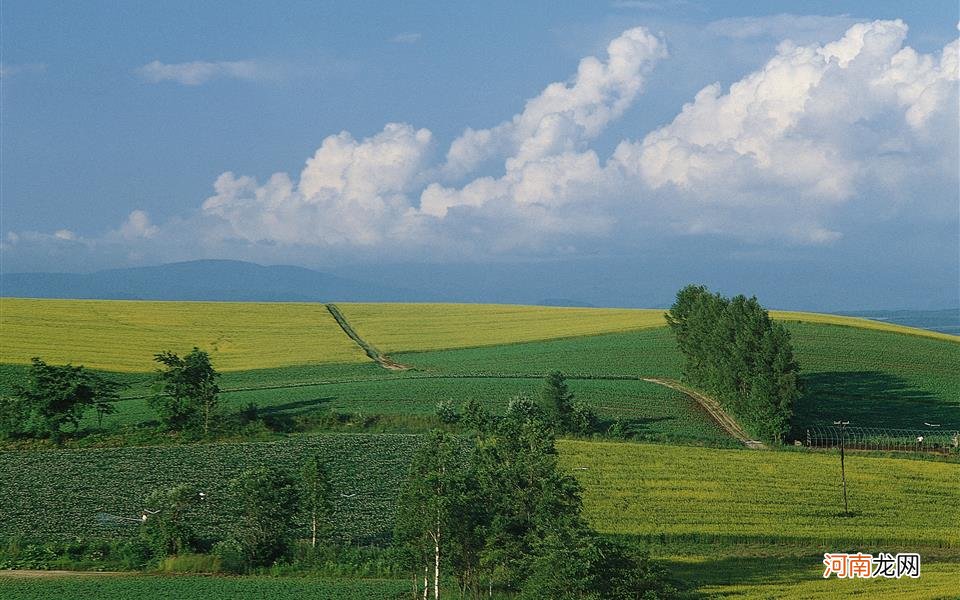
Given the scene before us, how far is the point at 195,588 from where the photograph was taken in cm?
3950

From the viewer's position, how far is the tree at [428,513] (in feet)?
122

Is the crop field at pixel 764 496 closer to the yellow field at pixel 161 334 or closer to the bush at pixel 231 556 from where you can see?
the bush at pixel 231 556

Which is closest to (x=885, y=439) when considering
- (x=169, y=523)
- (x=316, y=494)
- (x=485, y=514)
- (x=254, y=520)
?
(x=485, y=514)

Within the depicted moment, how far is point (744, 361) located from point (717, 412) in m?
5.04

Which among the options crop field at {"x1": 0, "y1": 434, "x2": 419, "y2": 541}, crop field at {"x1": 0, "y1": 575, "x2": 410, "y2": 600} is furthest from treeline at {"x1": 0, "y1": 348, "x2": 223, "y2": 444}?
crop field at {"x1": 0, "y1": 575, "x2": 410, "y2": 600}

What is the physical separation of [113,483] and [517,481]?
2683 cm

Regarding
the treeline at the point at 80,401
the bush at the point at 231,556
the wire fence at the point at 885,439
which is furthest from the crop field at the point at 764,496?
the treeline at the point at 80,401

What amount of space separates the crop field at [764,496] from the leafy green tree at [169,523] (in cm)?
1881

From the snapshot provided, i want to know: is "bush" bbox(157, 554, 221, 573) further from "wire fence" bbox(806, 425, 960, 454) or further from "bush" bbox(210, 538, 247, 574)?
"wire fence" bbox(806, 425, 960, 454)

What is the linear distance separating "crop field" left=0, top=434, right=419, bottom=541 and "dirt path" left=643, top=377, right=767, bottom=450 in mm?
22757

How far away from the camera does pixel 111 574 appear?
138 feet

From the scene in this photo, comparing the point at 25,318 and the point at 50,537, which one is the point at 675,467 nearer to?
the point at 50,537

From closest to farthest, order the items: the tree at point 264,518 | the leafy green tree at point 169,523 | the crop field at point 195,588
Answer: the crop field at point 195,588, the tree at point 264,518, the leafy green tree at point 169,523

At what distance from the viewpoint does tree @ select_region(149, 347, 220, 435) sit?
6794 centimetres
